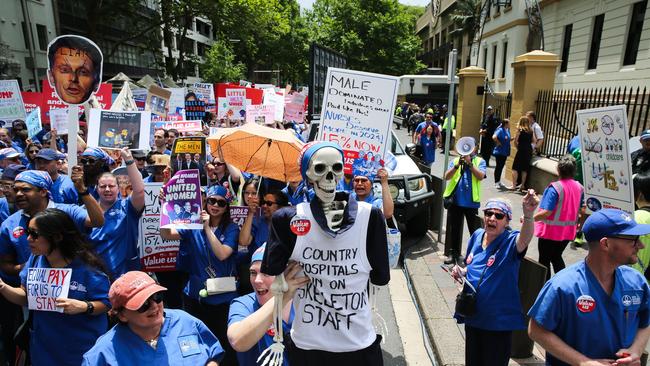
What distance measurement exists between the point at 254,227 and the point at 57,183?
2.32 meters

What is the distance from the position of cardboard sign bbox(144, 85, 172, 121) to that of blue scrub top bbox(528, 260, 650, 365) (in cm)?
903

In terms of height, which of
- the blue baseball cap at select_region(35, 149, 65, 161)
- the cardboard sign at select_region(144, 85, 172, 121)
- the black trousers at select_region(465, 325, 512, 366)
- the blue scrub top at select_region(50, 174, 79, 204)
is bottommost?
the black trousers at select_region(465, 325, 512, 366)

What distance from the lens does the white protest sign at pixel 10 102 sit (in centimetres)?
909

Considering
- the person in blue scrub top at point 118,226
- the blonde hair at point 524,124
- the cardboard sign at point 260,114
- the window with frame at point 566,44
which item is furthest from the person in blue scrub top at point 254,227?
the window with frame at point 566,44

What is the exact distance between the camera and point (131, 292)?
81.2 inches

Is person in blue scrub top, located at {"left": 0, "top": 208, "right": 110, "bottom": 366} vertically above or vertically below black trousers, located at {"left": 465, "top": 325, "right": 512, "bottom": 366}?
above

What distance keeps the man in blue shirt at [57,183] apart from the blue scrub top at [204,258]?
5.59 feet

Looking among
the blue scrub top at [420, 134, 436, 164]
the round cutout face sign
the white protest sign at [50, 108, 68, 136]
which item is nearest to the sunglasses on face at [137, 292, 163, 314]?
the round cutout face sign

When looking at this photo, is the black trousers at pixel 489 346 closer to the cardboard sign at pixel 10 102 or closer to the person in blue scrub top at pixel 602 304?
the person in blue scrub top at pixel 602 304

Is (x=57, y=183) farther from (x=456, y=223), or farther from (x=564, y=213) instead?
(x=564, y=213)

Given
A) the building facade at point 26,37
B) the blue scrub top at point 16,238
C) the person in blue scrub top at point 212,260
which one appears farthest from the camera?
the building facade at point 26,37

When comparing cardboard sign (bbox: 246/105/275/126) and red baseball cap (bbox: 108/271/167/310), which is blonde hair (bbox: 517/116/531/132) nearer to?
cardboard sign (bbox: 246/105/275/126)

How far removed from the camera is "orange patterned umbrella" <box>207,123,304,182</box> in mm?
4711

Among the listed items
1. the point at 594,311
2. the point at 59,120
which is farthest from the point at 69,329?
the point at 59,120
